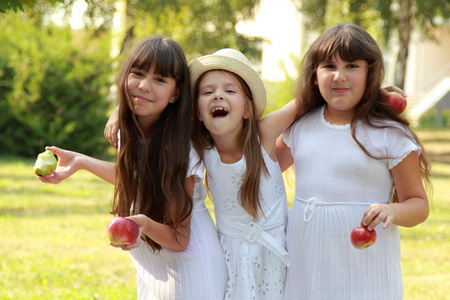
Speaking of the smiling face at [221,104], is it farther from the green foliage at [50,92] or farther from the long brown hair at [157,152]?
the green foliage at [50,92]

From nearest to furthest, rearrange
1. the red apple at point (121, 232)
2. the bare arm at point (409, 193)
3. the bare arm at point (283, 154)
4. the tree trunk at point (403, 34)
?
the red apple at point (121, 232), the bare arm at point (409, 193), the bare arm at point (283, 154), the tree trunk at point (403, 34)

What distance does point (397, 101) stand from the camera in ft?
8.87

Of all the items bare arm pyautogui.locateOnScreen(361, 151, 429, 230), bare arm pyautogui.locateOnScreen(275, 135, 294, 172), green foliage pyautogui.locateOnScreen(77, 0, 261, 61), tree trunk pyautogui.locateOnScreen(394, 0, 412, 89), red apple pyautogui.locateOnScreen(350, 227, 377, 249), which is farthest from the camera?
green foliage pyautogui.locateOnScreen(77, 0, 261, 61)

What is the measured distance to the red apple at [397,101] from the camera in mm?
2705

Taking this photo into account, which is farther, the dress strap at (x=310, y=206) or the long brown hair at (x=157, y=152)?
the dress strap at (x=310, y=206)

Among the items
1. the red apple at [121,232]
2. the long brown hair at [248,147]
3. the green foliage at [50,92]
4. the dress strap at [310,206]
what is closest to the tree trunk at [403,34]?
the green foliage at [50,92]

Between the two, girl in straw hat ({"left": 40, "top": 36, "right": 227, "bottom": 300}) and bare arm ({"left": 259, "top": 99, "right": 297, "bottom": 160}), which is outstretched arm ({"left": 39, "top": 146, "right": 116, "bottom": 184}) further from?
bare arm ({"left": 259, "top": 99, "right": 297, "bottom": 160})

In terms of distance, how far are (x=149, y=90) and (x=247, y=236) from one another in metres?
0.84

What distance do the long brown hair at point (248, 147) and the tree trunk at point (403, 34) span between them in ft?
38.3

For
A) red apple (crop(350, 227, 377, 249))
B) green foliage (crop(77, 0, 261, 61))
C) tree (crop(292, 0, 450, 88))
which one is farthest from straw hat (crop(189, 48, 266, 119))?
green foliage (crop(77, 0, 261, 61))

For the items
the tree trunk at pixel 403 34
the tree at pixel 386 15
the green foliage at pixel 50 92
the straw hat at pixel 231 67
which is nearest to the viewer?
the straw hat at pixel 231 67

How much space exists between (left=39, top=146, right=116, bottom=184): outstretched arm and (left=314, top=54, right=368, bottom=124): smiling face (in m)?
1.11

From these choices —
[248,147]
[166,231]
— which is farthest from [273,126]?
[166,231]

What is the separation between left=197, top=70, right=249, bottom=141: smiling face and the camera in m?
→ 2.70
